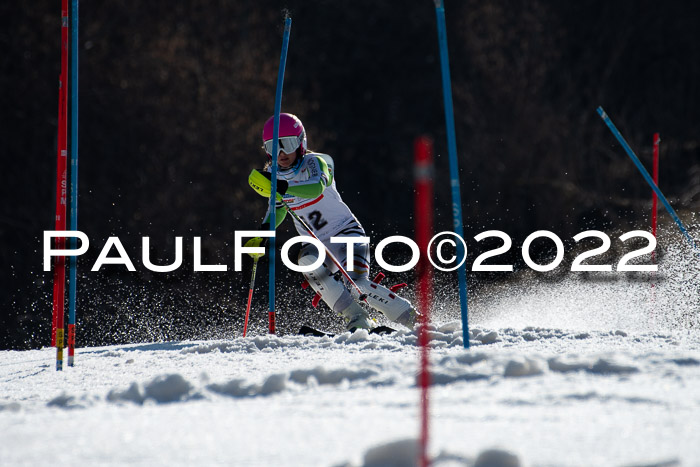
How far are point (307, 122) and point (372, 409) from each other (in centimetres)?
1971

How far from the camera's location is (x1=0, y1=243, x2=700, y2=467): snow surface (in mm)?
2734

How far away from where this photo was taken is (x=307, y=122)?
22.8 meters

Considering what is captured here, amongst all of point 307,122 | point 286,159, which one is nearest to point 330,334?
point 286,159

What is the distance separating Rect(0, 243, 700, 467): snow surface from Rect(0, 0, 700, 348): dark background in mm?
5979

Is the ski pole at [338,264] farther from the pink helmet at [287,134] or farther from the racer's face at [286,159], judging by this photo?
the pink helmet at [287,134]

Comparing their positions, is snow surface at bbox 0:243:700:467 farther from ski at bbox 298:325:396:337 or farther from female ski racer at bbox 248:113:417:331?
female ski racer at bbox 248:113:417:331

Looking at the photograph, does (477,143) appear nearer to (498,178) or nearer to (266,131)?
(498,178)

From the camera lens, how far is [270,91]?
21047 mm

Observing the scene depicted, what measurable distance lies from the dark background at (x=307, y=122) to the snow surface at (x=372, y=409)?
235 inches

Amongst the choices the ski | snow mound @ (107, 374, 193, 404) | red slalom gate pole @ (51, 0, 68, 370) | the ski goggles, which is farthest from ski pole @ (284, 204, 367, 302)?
snow mound @ (107, 374, 193, 404)

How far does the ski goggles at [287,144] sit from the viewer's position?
23.7ft

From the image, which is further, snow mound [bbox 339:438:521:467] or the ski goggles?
the ski goggles

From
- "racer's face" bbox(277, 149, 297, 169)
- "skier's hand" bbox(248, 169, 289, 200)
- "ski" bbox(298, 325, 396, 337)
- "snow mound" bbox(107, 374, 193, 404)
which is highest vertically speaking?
"racer's face" bbox(277, 149, 297, 169)

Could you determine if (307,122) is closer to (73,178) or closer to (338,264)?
(338,264)
